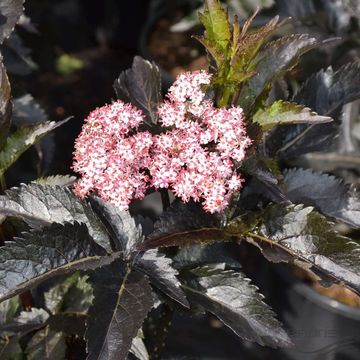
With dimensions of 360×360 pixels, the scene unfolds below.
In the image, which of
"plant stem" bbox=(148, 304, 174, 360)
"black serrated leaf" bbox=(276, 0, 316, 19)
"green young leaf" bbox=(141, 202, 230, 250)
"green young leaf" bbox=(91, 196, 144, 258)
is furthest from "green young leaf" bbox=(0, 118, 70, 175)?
"black serrated leaf" bbox=(276, 0, 316, 19)

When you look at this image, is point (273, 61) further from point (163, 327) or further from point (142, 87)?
point (163, 327)

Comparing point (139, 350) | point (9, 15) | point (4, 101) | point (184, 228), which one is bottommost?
point (139, 350)

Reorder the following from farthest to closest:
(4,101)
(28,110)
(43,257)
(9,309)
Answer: (28,110), (9,309), (4,101), (43,257)

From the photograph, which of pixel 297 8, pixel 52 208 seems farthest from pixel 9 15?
pixel 297 8

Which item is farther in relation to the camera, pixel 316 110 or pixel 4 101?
pixel 316 110

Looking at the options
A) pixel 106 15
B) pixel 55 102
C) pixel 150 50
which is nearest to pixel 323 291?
pixel 150 50

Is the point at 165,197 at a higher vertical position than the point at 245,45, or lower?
lower

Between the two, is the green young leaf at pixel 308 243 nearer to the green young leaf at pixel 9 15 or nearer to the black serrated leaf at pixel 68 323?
the black serrated leaf at pixel 68 323

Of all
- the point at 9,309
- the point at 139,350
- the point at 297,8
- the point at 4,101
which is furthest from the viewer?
the point at 297,8
